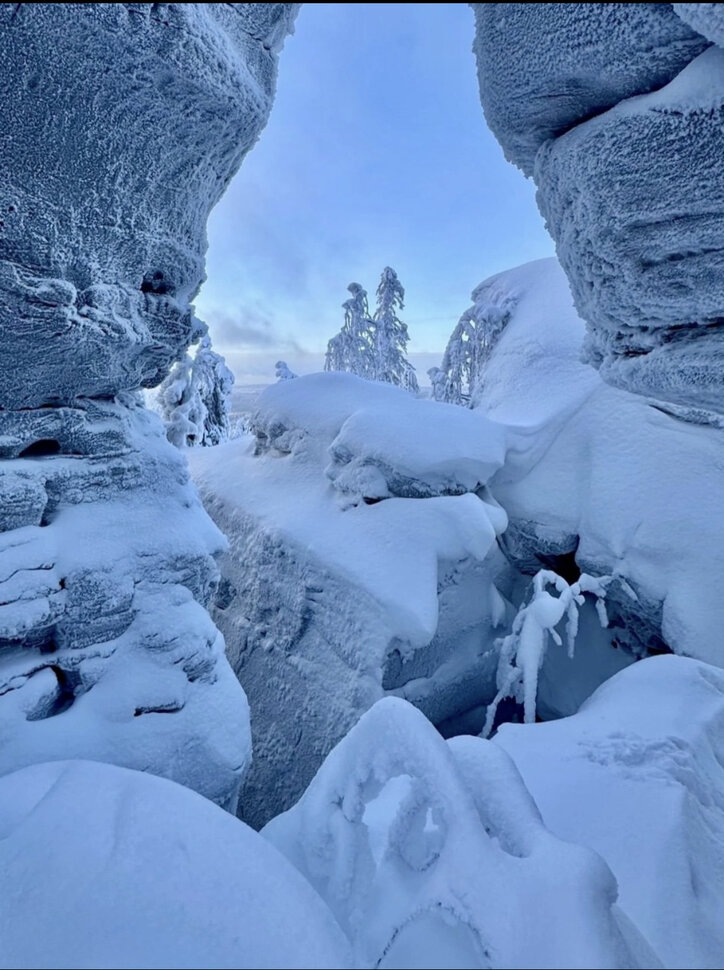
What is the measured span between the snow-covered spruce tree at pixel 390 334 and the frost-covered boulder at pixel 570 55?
45.2 ft

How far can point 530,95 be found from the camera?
7.11ft

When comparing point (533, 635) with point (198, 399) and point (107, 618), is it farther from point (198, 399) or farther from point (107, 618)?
point (198, 399)

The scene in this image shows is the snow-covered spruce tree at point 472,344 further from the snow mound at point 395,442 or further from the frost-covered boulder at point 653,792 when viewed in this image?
the frost-covered boulder at point 653,792

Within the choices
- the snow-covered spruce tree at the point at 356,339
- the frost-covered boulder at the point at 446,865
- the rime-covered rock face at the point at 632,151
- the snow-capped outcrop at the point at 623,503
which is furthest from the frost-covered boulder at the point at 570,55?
the snow-covered spruce tree at the point at 356,339

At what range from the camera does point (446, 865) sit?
49.0 inches

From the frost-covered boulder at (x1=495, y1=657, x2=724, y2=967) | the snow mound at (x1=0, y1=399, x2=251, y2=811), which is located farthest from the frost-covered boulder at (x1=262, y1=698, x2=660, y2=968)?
the snow mound at (x1=0, y1=399, x2=251, y2=811)

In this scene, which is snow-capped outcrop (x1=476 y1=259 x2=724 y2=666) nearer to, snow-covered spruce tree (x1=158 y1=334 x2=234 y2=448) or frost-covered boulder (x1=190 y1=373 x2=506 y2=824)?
frost-covered boulder (x1=190 y1=373 x2=506 y2=824)

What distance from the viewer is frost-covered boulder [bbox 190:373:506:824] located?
482cm

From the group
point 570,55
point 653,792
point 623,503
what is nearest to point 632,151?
point 570,55

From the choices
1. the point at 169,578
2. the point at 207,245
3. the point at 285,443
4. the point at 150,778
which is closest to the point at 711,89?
the point at 207,245

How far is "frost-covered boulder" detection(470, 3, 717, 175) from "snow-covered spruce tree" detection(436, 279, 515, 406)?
24.7ft

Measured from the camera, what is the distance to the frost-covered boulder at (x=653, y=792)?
164 cm

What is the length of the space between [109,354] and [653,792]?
3.56 meters

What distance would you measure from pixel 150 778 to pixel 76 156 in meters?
2.57
